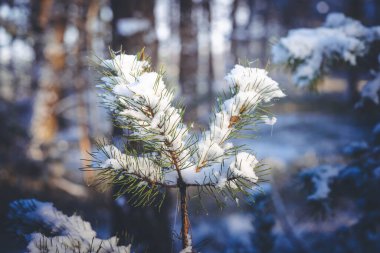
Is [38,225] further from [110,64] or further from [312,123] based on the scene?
[312,123]

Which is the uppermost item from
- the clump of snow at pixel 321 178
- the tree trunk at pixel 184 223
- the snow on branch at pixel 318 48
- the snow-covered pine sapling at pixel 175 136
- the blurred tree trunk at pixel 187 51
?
the blurred tree trunk at pixel 187 51

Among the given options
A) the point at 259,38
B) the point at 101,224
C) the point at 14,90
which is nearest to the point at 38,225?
the point at 101,224

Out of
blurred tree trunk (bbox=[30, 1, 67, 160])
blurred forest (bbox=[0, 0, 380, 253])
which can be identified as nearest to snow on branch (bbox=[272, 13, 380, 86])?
blurred forest (bbox=[0, 0, 380, 253])

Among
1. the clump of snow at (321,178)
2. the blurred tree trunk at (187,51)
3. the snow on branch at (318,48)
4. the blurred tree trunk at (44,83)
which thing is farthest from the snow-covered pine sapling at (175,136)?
the blurred tree trunk at (187,51)

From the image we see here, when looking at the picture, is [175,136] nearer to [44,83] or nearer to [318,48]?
[318,48]

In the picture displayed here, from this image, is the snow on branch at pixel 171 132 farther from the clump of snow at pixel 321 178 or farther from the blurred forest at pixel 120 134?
the clump of snow at pixel 321 178
